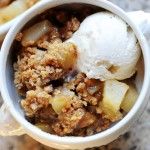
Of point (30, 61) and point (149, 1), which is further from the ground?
point (30, 61)

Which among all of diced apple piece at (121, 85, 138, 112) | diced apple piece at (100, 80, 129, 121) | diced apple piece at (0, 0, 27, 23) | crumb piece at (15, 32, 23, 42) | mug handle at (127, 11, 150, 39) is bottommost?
diced apple piece at (121, 85, 138, 112)

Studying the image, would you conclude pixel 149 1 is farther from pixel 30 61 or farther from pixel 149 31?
pixel 30 61

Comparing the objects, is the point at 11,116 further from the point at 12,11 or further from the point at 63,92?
the point at 12,11

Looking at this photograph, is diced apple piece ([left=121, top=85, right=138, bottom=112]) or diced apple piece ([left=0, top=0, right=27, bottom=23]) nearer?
diced apple piece ([left=121, top=85, right=138, bottom=112])

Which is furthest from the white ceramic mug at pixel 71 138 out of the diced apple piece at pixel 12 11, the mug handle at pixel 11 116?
the diced apple piece at pixel 12 11

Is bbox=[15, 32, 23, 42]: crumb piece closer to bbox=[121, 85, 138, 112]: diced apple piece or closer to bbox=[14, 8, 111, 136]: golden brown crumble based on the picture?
bbox=[14, 8, 111, 136]: golden brown crumble

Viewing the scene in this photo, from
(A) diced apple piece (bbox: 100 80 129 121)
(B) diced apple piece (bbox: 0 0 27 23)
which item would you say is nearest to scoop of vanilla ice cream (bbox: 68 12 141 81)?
(A) diced apple piece (bbox: 100 80 129 121)

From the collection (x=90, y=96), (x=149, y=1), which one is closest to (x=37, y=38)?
(x=90, y=96)
